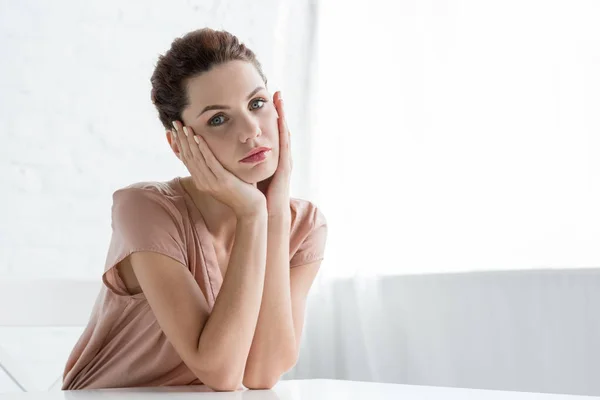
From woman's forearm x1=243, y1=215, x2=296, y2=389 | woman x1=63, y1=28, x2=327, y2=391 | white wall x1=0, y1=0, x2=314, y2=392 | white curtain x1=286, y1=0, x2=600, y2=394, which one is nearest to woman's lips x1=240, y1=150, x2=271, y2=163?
woman x1=63, y1=28, x2=327, y2=391

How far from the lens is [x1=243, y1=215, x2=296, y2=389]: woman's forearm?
1.26 m

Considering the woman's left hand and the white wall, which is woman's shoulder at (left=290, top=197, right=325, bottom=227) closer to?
the woman's left hand

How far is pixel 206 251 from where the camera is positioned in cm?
132

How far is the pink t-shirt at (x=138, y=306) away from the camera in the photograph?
1268 mm

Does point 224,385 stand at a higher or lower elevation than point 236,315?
lower

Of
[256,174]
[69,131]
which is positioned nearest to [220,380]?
[256,174]

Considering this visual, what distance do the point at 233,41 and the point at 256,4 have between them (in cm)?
193

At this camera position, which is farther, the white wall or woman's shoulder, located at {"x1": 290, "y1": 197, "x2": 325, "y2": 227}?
the white wall

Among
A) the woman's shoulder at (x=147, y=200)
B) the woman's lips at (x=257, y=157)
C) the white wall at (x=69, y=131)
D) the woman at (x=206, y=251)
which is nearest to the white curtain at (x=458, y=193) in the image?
the white wall at (x=69, y=131)

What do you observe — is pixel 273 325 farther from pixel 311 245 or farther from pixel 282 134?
pixel 282 134

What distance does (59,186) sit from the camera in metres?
2.59

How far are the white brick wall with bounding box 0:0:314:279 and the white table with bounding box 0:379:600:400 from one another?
1465 millimetres

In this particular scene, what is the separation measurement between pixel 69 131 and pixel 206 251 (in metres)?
1.50

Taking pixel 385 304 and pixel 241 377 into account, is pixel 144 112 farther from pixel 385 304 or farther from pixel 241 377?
pixel 241 377
